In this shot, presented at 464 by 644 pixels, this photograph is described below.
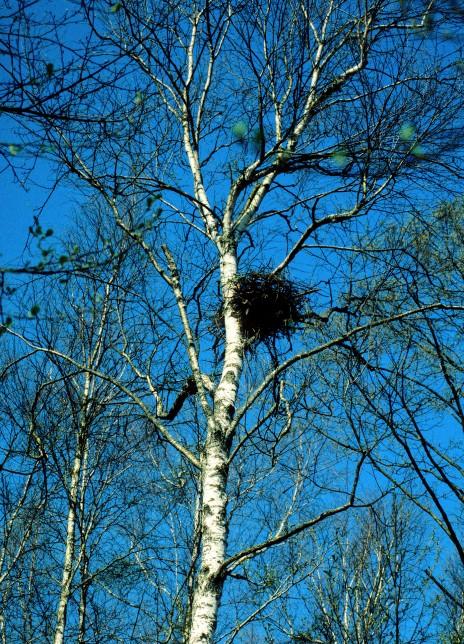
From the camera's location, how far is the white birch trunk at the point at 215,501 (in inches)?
123

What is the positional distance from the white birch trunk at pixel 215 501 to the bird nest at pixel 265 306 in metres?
0.34

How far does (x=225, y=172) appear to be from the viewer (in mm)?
5523

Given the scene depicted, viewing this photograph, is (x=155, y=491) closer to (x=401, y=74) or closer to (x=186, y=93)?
(x=186, y=93)

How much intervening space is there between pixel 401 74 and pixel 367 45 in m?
0.39

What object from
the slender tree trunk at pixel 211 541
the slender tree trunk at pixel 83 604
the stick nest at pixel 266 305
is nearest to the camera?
the slender tree trunk at pixel 211 541

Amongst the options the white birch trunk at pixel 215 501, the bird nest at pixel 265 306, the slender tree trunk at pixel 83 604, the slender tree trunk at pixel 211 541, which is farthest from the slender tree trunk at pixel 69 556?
the slender tree trunk at pixel 211 541

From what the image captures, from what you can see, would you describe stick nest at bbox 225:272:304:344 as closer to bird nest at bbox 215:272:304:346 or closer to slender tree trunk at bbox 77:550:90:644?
bird nest at bbox 215:272:304:346

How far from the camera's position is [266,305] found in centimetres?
488

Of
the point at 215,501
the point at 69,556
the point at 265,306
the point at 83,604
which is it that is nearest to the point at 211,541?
the point at 215,501

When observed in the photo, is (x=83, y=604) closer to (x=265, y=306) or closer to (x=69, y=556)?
(x=69, y=556)

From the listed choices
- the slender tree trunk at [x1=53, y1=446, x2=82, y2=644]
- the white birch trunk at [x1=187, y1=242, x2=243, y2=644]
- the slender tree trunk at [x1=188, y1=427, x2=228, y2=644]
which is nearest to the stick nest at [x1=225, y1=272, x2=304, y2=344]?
the white birch trunk at [x1=187, y1=242, x2=243, y2=644]

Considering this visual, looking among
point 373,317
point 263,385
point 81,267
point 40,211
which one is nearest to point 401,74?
point 373,317

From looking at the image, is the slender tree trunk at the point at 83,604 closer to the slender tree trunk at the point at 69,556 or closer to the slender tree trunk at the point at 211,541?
the slender tree trunk at the point at 69,556

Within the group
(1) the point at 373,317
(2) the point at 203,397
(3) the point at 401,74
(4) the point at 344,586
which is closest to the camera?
(2) the point at 203,397
